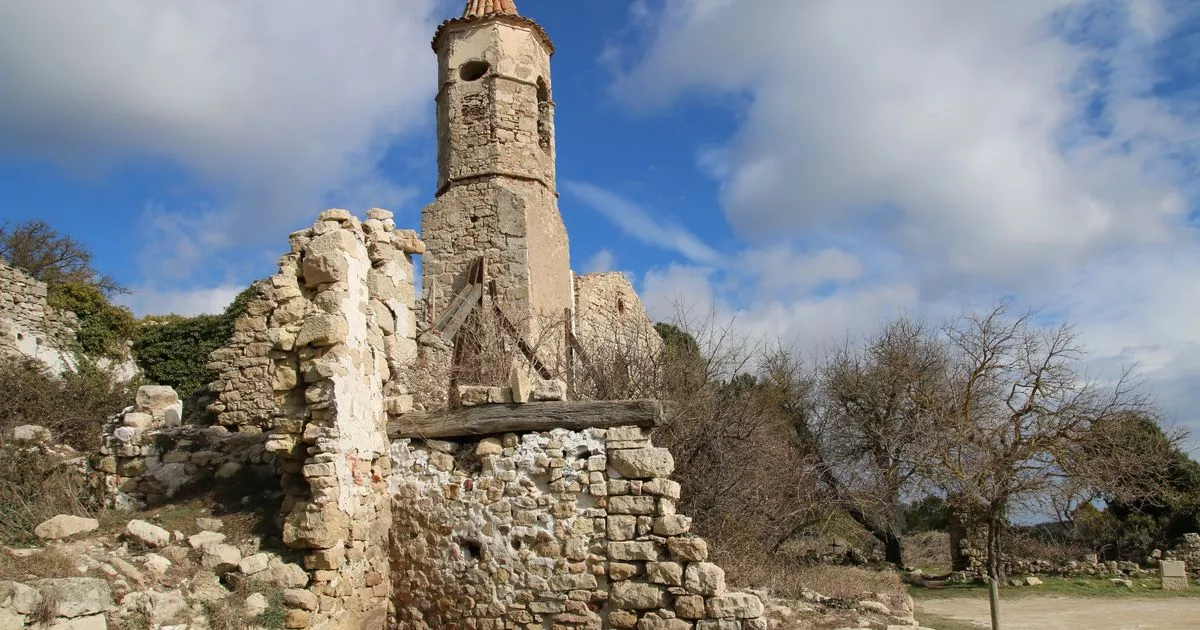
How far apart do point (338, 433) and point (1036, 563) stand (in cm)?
1644

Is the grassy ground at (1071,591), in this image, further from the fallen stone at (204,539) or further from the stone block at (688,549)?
the fallen stone at (204,539)

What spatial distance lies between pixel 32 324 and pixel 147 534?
13.6 metres

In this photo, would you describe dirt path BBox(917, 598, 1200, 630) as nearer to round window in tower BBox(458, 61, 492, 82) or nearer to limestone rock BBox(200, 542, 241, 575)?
limestone rock BBox(200, 542, 241, 575)

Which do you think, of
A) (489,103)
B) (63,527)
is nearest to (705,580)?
(63,527)

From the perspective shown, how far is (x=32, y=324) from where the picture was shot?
16688 mm

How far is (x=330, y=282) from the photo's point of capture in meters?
6.59

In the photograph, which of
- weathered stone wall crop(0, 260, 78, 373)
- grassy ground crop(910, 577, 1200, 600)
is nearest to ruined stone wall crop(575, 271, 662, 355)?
grassy ground crop(910, 577, 1200, 600)

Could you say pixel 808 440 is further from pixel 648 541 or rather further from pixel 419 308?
pixel 648 541

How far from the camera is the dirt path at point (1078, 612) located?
11.0 metres

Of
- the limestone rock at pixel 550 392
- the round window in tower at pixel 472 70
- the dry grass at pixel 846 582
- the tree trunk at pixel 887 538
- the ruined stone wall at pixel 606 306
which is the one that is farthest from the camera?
the tree trunk at pixel 887 538

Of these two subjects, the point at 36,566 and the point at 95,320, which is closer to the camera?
the point at 36,566

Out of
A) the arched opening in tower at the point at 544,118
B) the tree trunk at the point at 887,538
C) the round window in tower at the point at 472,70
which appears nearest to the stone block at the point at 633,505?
the arched opening in tower at the point at 544,118

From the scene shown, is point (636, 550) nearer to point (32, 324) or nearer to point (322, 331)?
point (322, 331)

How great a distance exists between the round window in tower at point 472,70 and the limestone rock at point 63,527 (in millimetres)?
11420
